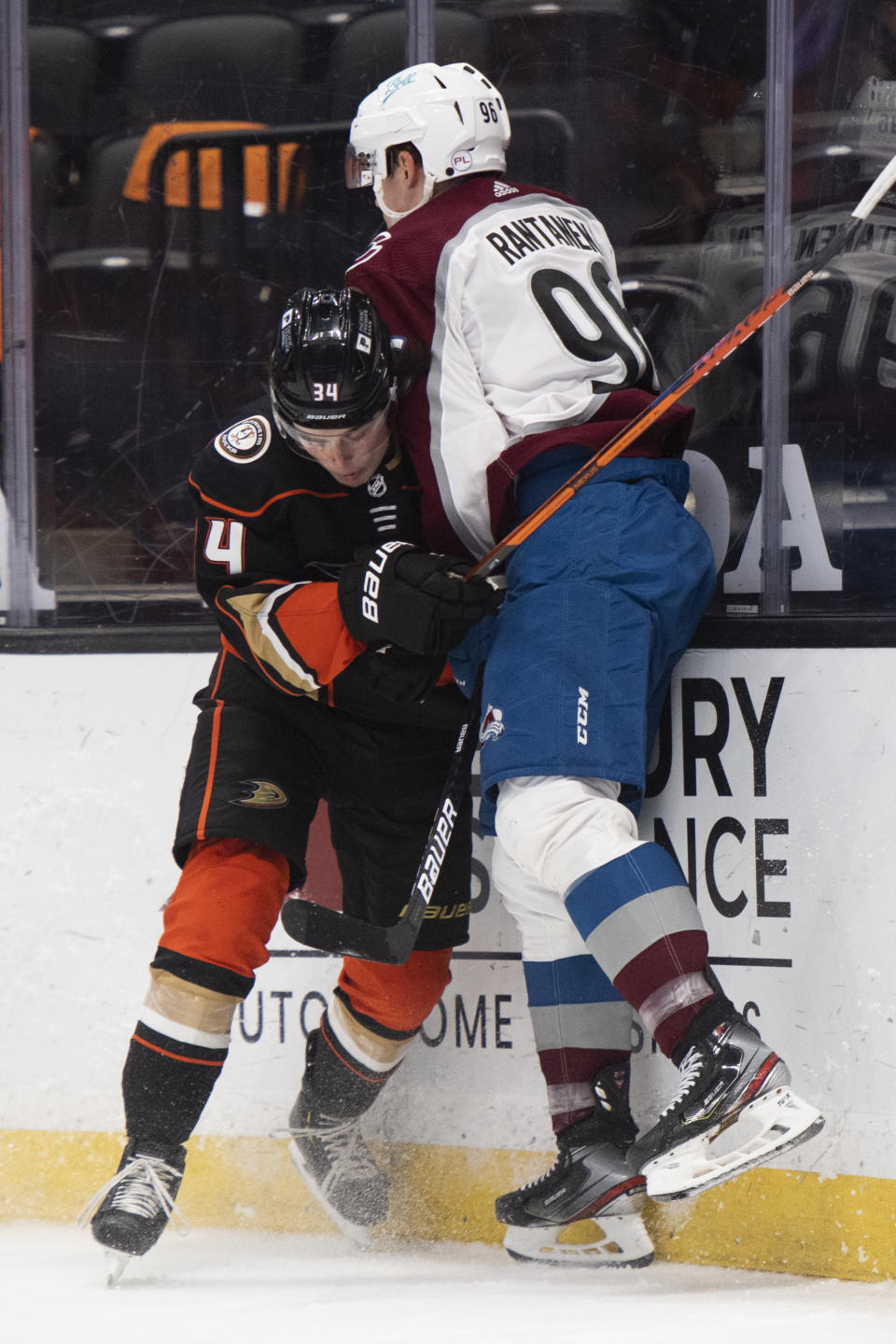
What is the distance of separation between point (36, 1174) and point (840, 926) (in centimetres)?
130

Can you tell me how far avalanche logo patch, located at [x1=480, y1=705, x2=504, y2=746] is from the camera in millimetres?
1883

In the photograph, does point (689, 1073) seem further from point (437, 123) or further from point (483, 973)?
point (437, 123)

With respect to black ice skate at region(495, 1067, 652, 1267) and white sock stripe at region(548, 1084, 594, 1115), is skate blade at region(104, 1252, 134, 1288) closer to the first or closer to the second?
black ice skate at region(495, 1067, 652, 1267)

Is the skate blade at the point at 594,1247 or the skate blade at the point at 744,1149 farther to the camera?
the skate blade at the point at 594,1247

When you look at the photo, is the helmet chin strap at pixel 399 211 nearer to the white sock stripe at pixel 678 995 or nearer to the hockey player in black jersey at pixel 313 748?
the hockey player in black jersey at pixel 313 748

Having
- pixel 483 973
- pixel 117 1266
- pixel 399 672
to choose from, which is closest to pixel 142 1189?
pixel 117 1266

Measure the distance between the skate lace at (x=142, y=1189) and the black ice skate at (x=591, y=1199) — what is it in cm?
42

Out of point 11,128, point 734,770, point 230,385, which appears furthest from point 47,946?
point 11,128

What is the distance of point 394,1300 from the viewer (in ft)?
6.31

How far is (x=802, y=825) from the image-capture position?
209 cm

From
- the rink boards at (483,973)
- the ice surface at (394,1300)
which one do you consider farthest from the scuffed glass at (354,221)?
the ice surface at (394,1300)

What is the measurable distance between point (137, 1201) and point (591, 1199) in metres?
0.55

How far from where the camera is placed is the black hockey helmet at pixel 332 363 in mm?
1932

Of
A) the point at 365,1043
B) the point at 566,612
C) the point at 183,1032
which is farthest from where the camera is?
the point at 365,1043
